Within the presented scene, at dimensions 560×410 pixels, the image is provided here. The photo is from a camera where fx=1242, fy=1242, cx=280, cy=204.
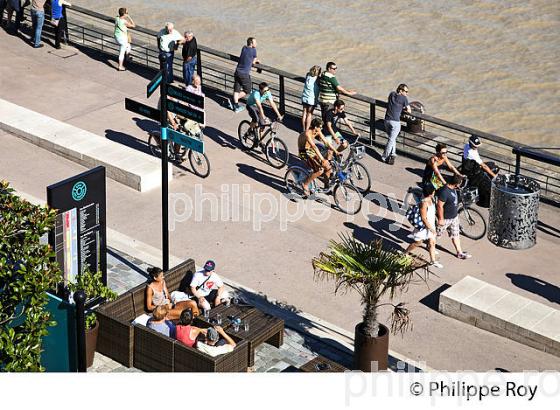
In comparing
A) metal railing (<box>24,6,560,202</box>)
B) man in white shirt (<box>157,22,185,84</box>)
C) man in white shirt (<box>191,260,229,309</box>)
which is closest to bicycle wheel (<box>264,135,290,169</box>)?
metal railing (<box>24,6,560,202</box>)

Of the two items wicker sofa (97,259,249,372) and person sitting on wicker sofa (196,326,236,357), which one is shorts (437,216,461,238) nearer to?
wicker sofa (97,259,249,372)

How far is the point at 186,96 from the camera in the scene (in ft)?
52.2

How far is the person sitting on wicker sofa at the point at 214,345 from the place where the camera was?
14102 mm

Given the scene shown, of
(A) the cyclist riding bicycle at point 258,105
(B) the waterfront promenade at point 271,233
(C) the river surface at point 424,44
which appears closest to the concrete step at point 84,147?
(B) the waterfront promenade at point 271,233

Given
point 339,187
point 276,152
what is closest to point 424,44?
point 276,152

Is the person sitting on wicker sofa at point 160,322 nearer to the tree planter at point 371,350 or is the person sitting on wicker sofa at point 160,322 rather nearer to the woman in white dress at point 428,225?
the tree planter at point 371,350

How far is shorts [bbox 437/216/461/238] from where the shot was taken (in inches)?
717

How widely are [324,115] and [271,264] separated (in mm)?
4516

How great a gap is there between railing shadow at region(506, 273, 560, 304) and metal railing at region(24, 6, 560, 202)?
2.12m

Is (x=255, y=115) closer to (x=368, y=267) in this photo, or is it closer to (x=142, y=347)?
(x=142, y=347)

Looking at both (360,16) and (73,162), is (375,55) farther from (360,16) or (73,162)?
(73,162)

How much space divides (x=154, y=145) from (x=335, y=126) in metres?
3.18

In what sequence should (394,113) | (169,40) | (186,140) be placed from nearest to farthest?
(186,140) < (394,113) < (169,40)

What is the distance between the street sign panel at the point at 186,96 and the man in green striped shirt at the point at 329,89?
6547 millimetres
